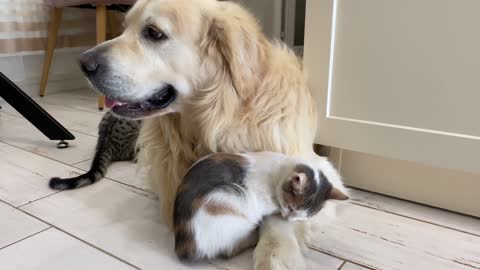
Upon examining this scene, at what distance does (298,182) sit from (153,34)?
515 millimetres

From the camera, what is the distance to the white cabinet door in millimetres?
1004

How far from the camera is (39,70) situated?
3090 mm

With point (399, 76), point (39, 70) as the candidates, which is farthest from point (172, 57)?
point (39, 70)

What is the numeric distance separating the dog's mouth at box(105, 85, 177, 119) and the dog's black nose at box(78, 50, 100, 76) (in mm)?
84

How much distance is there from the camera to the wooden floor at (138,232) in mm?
914

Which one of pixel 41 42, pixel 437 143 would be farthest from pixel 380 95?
pixel 41 42

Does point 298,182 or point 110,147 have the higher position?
point 298,182

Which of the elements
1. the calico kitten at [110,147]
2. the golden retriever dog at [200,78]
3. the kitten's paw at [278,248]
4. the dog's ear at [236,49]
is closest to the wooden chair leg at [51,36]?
the calico kitten at [110,147]

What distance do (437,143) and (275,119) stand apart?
0.45 m

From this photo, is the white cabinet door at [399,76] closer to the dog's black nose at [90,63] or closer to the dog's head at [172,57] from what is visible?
the dog's head at [172,57]

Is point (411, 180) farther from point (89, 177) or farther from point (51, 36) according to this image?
point (51, 36)

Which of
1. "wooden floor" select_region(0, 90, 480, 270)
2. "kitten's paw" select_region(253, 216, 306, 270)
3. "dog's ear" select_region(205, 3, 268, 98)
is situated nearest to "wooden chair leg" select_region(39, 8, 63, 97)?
"wooden floor" select_region(0, 90, 480, 270)

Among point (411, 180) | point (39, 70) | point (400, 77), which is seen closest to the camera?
point (400, 77)

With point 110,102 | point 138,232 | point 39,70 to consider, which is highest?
point 110,102
